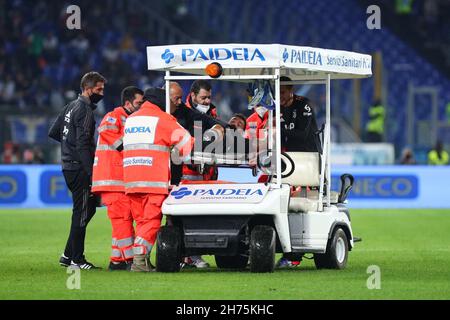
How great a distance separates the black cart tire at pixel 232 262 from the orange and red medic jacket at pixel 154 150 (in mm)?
1673

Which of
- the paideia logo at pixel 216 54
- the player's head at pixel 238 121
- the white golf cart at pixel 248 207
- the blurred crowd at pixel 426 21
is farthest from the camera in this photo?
the blurred crowd at pixel 426 21

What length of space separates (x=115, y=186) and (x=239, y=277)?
2040 millimetres

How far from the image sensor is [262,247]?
13078 mm

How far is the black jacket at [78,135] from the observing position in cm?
1445

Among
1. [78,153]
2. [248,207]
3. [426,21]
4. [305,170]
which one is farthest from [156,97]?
[426,21]

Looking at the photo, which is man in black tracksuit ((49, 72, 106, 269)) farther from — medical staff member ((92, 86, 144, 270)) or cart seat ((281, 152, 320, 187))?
cart seat ((281, 152, 320, 187))

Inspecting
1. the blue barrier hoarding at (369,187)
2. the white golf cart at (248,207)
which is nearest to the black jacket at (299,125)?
the white golf cart at (248,207)

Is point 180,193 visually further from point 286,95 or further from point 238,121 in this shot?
point 238,121

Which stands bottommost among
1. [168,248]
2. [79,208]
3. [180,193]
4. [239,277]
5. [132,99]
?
[239,277]

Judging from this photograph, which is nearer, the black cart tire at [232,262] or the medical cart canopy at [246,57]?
the medical cart canopy at [246,57]

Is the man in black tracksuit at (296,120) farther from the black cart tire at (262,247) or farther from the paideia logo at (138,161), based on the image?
the paideia logo at (138,161)

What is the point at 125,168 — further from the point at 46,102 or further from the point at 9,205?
the point at 46,102
